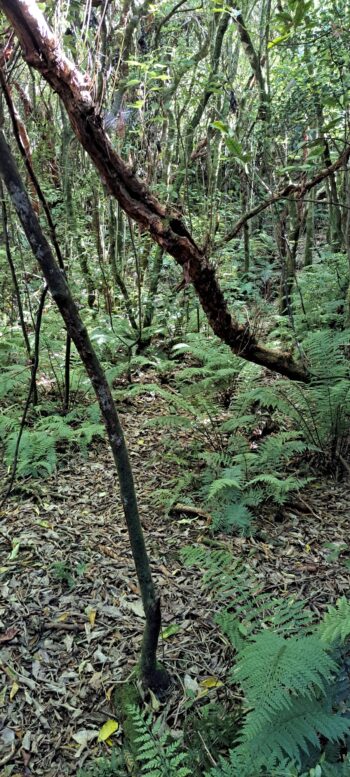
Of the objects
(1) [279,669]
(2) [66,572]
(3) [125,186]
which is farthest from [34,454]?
(1) [279,669]

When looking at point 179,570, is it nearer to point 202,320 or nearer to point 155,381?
point 155,381

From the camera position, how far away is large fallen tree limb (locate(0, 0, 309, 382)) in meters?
2.47

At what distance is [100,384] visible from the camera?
1798mm

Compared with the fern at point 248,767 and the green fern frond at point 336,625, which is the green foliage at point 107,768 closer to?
the fern at point 248,767

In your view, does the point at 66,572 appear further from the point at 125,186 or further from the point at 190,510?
the point at 125,186

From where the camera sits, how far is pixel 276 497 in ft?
10.5

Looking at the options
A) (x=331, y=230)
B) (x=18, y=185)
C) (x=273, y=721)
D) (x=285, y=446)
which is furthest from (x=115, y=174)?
(x=331, y=230)

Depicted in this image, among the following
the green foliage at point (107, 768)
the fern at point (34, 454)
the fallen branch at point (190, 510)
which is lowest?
the green foliage at point (107, 768)

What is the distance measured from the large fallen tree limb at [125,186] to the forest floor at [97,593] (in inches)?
47.3

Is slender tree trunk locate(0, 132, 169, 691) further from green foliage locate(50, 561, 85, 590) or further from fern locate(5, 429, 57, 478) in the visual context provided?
fern locate(5, 429, 57, 478)

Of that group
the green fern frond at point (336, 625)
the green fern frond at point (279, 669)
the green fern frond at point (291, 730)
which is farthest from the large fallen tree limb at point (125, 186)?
the green fern frond at point (291, 730)

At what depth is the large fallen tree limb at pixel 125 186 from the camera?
8.11 feet

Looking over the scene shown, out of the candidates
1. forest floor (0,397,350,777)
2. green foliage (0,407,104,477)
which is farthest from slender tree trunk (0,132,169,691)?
green foliage (0,407,104,477)

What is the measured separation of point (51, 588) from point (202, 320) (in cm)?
405
